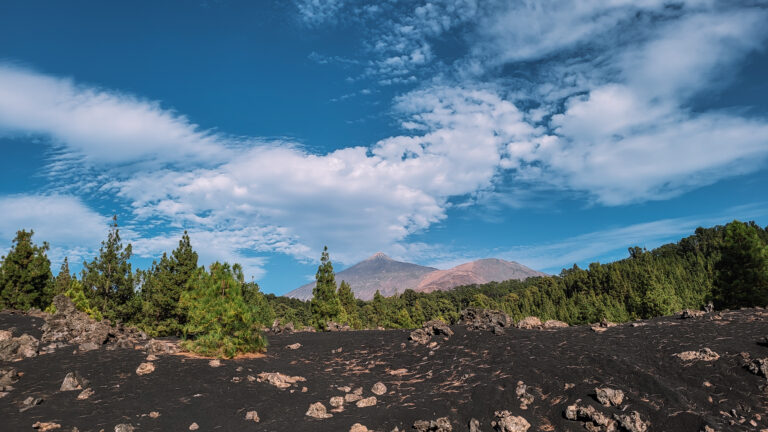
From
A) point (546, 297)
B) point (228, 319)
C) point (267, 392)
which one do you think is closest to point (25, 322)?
point (228, 319)

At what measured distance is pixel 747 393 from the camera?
30.1 ft

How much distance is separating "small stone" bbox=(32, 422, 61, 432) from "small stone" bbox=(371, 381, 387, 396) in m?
7.62

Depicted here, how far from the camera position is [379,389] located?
11.7 metres

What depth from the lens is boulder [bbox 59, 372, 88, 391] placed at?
10.3 m

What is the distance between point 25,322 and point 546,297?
8823 centimetres

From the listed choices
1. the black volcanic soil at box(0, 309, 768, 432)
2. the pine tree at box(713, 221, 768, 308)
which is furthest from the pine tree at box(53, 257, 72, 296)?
the pine tree at box(713, 221, 768, 308)

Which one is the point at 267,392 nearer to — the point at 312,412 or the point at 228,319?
the point at 312,412

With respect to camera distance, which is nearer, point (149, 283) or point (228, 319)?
point (228, 319)

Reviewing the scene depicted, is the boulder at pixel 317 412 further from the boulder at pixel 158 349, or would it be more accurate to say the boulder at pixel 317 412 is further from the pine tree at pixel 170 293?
the pine tree at pixel 170 293

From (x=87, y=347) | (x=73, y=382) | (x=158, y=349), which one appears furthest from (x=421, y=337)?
(x=87, y=347)

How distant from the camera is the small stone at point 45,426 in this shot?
27.4ft

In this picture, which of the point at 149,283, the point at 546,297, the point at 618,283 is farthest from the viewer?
the point at 546,297

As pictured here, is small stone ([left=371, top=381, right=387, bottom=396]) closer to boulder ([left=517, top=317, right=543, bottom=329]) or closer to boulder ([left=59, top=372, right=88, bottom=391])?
boulder ([left=59, top=372, right=88, bottom=391])

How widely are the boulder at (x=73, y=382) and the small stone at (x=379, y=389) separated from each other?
799cm
